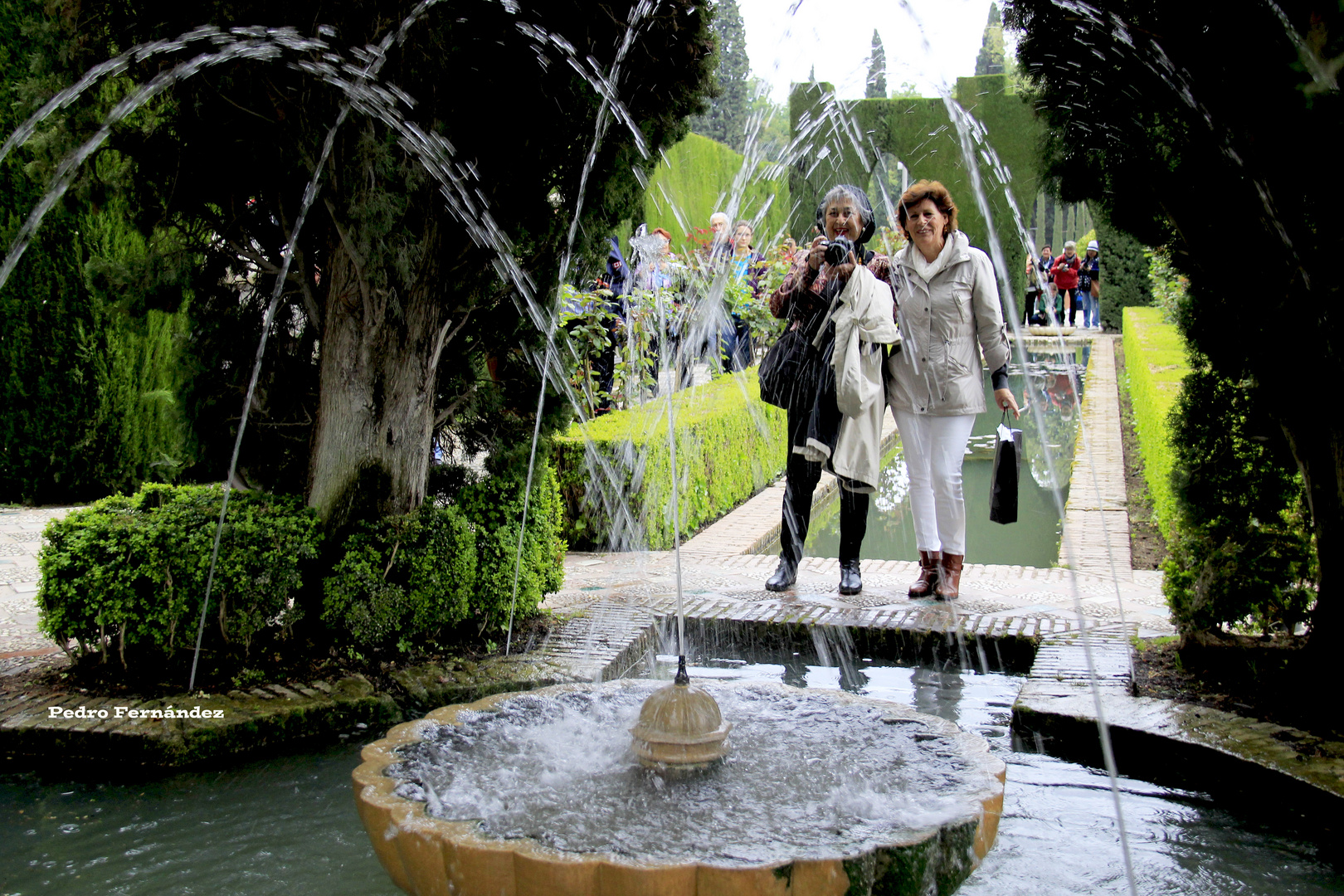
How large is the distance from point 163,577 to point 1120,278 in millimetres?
A: 23993

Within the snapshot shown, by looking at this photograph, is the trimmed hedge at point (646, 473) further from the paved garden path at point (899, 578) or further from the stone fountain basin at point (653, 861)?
the stone fountain basin at point (653, 861)

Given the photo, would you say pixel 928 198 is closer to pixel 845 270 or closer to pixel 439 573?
pixel 845 270

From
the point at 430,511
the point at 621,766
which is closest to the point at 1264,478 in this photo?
the point at 621,766

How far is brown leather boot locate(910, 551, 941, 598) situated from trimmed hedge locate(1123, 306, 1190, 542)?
1.06 metres

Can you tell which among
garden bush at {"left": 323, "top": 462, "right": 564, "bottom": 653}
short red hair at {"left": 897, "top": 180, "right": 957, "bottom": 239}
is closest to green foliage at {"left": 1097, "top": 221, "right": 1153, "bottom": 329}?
short red hair at {"left": 897, "top": 180, "right": 957, "bottom": 239}

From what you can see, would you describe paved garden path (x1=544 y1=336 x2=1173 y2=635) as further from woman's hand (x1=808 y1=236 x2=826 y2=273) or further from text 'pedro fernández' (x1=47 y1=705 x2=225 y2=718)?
text 'pedro fernández' (x1=47 y1=705 x2=225 y2=718)

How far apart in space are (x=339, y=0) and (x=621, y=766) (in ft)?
9.59

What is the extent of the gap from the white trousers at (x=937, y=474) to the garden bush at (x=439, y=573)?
1.83 meters

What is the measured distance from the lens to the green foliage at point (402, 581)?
4203 millimetres

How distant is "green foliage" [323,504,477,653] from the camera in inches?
165

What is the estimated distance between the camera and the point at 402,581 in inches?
171

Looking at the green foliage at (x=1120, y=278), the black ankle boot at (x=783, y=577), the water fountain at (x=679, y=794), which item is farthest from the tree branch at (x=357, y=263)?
the green foliage at (x=1120, y=278)

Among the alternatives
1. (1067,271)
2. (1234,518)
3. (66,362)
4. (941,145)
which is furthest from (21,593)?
(941,145)

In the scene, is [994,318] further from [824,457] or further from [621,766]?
[621,766]
